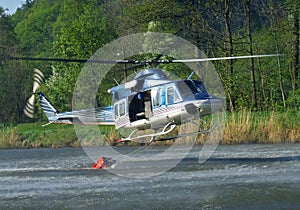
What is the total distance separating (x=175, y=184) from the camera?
2248 centimetres

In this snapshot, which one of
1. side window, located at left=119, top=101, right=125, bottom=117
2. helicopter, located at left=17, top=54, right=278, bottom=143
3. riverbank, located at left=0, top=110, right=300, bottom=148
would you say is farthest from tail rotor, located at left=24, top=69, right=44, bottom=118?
riverbank, located at left=0, top=110, right=300, bottom=148

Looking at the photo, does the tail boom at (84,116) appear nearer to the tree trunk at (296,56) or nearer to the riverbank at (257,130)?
the riverbank at (257,130)

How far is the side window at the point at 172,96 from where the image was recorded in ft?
74.7

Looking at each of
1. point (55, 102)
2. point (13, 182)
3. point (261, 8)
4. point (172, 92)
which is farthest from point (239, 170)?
point (55, 102)

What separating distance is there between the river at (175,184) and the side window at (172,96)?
235 cm

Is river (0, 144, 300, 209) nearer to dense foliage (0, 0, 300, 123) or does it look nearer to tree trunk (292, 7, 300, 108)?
dense foliage (0, 0, 300, 123)

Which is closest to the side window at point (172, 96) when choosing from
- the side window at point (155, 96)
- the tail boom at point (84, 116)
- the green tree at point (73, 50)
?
the side window at point (155, 96)

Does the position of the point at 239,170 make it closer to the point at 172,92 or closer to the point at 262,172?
the point at 262,172

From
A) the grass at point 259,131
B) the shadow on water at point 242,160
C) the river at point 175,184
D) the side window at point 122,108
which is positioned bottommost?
the river at point 175,184

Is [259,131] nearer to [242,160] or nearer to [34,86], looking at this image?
[242,160]

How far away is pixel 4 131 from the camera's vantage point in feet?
140

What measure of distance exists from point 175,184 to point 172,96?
2511 millimetres

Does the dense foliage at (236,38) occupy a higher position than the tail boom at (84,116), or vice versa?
the dense foliage at (236,38)

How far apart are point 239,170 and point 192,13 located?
19.4 metres
